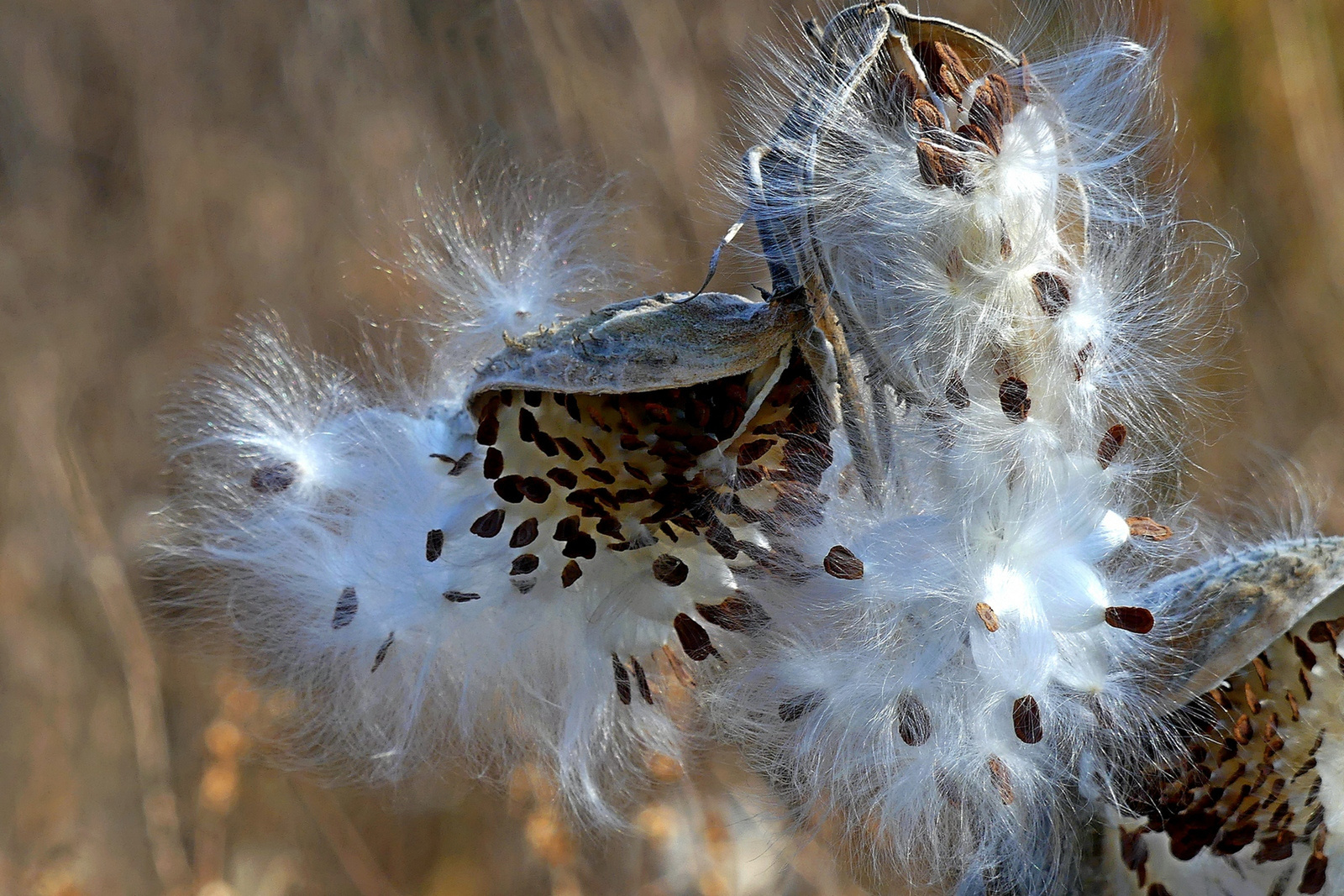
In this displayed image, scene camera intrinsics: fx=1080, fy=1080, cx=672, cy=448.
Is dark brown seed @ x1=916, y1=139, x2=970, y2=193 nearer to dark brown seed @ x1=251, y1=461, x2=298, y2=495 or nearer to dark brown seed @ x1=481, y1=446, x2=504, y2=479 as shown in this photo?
dark brown seed @ x1=481, y1=446, x2=504, y2=479

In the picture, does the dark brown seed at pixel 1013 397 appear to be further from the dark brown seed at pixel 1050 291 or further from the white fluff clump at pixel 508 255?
the white fluff clump at pixel 508 255

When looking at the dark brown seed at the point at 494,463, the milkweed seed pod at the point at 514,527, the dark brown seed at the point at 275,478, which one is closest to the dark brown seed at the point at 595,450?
the milkweed seed pod at the point at 514,527

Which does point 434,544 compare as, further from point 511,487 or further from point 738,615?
point 738,615

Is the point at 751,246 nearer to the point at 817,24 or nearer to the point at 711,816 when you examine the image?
the point at 817,24

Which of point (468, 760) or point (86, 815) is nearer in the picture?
point (468, 760)

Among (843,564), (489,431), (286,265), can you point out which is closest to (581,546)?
(489,431)

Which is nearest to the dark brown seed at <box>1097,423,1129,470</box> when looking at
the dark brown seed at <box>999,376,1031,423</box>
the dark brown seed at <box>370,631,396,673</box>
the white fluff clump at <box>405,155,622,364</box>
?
the dark brown seed at <box>999,376,1031,423</box>

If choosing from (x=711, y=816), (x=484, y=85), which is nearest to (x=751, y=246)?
(x=711, y=816)
